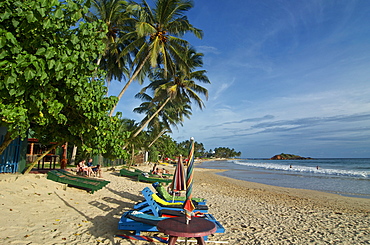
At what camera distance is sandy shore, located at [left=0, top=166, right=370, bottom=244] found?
456cm

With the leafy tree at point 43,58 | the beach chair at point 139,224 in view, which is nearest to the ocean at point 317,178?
the beach chair at point 139,224

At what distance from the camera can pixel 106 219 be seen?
5754 mm

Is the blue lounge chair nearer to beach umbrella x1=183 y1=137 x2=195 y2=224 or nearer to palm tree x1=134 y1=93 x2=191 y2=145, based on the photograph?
beach umbrella x1=183 y1=137 x2=195 y2=224

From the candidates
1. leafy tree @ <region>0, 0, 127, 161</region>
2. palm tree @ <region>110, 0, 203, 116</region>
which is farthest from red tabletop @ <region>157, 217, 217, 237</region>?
palm tree @ <region>110, 0, 203, 116</region>

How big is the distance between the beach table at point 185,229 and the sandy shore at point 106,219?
1581mm

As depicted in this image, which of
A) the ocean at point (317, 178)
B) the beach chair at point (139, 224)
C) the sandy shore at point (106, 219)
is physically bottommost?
the ocean at point (317, 178)

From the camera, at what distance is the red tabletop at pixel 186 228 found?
3051 mm

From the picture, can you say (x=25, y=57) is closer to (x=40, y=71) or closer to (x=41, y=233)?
(x=40, y=71)

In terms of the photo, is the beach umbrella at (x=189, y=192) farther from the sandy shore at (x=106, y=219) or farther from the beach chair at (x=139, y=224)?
the sandy shore at (x=106, y=219)

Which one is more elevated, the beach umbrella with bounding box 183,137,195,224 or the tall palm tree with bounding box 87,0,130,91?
the tall palm tree with bounding box 87,0,130,91

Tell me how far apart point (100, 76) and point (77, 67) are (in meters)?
2.20

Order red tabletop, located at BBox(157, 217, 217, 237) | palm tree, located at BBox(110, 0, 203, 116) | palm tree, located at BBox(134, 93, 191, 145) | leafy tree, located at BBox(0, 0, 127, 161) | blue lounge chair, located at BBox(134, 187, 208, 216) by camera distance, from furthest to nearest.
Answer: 1. palm tree, located at BBox(134, 93, 191, 145)
2. palm tree, located at BBox(110, 0, 203, 116)
3. blue lounge chair, located at BBox(134, 187, 208, 216)
4. leafy tree, located at BBox(0, 0, 127, 161)
5. red tabletop, located at BBox(157, 217, 217, 237)

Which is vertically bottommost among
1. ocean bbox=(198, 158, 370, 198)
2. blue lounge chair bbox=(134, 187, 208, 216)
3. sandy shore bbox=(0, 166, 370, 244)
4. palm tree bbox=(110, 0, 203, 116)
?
ocean bbox=(198, 158, 370, 198)

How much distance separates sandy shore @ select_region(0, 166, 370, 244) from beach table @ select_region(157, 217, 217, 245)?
5.19 ft
